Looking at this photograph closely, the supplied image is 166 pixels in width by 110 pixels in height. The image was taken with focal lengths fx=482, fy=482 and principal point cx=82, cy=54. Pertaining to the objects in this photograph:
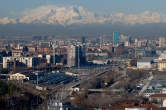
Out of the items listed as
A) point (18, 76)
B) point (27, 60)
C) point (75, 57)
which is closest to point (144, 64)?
point (75, 57)

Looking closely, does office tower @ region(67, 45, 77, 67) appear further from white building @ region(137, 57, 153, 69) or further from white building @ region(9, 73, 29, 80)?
white building @ region(9, 73, 29, 80)

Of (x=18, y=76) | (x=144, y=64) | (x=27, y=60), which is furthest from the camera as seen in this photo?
(x=27, y=60)

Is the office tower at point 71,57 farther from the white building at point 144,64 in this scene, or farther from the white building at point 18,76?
the white building at point 18,76

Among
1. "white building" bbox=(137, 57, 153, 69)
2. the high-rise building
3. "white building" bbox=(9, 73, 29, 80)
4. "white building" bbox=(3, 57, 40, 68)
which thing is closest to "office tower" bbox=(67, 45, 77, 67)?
the high-rise building

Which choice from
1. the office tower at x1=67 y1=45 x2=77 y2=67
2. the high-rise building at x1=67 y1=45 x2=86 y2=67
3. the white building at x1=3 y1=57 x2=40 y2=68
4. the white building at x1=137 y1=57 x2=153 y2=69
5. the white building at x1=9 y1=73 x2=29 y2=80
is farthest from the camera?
the high-rise building at x1=67 y1=45 x2=86 y2=67

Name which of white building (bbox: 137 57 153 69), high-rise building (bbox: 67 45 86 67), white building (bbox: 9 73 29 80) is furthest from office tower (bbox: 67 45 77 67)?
white building (bbox: 9 73 29 80)

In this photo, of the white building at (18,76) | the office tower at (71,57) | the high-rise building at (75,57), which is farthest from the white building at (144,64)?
the white building at (18,76)

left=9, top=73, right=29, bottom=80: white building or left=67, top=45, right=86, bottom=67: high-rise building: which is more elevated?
left=67, top=45, right=86, bottom=67: high-rise building

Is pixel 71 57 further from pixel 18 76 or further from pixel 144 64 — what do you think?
pixel 18 76

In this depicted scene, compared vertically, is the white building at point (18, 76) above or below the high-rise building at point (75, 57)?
below

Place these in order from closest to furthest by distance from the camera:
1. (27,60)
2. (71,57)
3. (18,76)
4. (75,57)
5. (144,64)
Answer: (18,76)
(144,64)
(27,60)
(71,57)
(75,57)

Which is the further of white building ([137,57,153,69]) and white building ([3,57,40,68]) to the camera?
white building ([3,57,40,68])

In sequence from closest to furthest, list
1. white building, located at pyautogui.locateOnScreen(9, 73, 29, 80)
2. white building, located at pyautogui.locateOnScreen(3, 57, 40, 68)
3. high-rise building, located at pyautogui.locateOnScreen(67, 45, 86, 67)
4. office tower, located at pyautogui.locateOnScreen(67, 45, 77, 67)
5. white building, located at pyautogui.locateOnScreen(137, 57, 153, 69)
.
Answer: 1. white building, located at pyautogui.locateOnScreen(9, 73, 29, 80)
2. white building, located at pyautogui.locateOnScreen(137, 57, 153, 69)
3. white building, located at pyautogui.locateOnScreen(3, 57, 40, 68)
4. office tower, located at pyautogui.locateOnScreen(67, 45, 77, 67)
5. high-rise building, located at pyautogui.locateOnScreen(67, 45, 86, 67)
